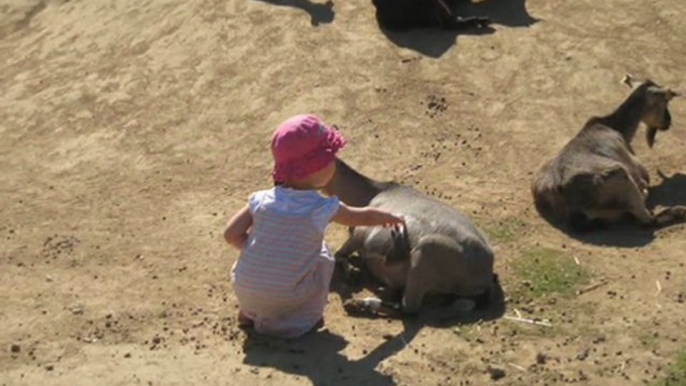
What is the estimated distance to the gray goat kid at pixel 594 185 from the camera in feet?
30.4

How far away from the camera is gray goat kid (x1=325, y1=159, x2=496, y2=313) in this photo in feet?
25.9

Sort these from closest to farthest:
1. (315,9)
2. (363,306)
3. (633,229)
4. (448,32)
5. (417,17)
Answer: (363,306) → (633,229) → (448,32) → (417,17) → (315,9)

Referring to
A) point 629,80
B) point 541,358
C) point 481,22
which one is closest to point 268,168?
point 629,80

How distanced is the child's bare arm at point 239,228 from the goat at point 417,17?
5803 mm

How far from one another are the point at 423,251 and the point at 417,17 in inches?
221

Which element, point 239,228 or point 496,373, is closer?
point 496,373

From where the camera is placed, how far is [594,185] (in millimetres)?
9297

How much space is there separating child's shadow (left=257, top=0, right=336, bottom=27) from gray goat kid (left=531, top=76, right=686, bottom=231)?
374 cm

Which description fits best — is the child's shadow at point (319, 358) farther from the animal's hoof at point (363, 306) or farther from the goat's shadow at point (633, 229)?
the goat's shadow at point (633, 229)

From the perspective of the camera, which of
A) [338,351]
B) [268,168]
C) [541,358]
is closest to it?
[541,358]

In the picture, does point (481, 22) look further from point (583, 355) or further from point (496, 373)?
point (496, 373)

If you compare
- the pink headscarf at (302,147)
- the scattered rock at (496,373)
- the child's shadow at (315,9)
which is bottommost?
the child's shadow at (315,9)

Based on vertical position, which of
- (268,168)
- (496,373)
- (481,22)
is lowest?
(481,22)

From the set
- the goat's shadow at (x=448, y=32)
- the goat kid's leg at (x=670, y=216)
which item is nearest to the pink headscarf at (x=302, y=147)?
the goat kid's leg at (x=670, y=216)
